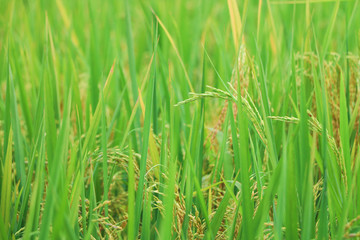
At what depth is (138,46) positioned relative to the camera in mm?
2484

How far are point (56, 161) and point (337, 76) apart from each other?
3.08ft

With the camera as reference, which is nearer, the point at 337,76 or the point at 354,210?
the point at 354,210

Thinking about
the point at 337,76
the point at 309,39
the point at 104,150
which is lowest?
the point at 104,150

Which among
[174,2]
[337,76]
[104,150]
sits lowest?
[104,150]

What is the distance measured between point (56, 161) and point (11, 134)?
1.23 ft

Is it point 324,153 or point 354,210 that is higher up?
point 324,153

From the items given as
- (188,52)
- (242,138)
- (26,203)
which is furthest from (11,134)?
(188,52)

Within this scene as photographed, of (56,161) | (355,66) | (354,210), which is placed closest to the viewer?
(56,161)

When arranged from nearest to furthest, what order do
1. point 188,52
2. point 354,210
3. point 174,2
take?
1. point 354,210
2. point 188,52
3. point 174,2

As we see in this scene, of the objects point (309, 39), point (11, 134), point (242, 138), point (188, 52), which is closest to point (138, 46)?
point (188, 52)

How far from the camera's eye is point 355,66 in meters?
1.37

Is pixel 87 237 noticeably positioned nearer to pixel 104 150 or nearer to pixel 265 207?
pixel 104 150

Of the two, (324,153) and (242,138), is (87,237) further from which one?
(324,153)

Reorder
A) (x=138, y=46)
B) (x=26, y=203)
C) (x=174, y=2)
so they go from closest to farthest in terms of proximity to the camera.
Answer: (x=26, y=203) < (x=138, y=46) < (x=174, y=2)
